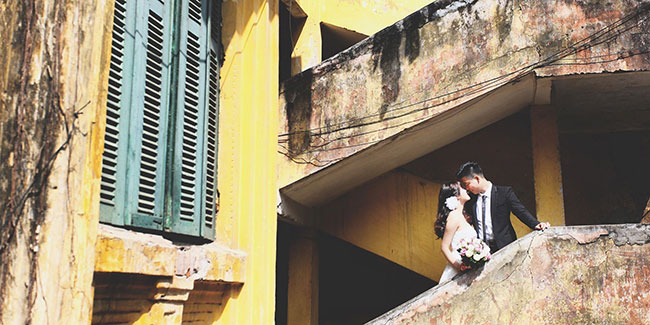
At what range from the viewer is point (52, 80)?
3.84m

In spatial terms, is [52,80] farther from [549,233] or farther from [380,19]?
[380,19]

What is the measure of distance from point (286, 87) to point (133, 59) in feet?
13.4

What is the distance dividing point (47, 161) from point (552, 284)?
4.47 metres

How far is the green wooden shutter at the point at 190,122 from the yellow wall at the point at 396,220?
474cm

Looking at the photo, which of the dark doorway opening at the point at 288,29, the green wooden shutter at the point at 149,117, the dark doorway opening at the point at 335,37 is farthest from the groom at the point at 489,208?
the dark doorway opening at the point at 335,37

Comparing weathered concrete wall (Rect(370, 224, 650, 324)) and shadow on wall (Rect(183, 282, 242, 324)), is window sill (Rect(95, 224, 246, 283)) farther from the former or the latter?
weathered concrete wall (Rect(370, 224, 650, 324))

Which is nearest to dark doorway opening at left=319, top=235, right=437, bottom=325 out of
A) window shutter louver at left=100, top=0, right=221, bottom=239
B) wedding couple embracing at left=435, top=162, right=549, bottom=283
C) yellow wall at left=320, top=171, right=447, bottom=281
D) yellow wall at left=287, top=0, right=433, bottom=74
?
yellow wall at left=320, top=171, right=447, bottom=281

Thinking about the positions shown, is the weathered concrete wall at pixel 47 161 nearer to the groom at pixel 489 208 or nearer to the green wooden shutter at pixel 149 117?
the green wooden shutter at pixel 149 117

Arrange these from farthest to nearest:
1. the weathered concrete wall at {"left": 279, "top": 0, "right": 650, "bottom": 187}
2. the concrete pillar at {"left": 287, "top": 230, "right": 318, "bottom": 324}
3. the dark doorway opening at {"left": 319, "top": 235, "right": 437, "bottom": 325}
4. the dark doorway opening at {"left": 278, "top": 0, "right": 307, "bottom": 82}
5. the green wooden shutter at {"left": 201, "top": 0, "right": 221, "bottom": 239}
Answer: the dark doorway opening at {"left": 319, "top": 235, "right": 437, "bottom": 325} < the concrete pillar at {"left": 287, "top": 230, "right": 318, "bottom": 324} < the dark doorway opening at {"left": 278, "top": 0, "right": 307, "bottom": 82} < the weathered concrete wall at {"left": 279, "top": 0, "right": 650, "bottom": 187} < the green wooden shutter at {"left": 201, "top": 0, "right": 221, "bottom": 239}

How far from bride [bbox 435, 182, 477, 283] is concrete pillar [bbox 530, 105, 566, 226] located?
2.44 m

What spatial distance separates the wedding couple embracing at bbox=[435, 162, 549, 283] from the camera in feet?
22.8

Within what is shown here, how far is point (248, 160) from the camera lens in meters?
6.62

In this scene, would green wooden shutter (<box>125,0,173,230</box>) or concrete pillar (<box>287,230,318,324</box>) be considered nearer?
green wooden shutter (<box>125,0,173,230</box>)

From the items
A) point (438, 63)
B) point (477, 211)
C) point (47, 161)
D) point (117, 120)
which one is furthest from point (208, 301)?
point (438, 63)
